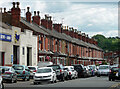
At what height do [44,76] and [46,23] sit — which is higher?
[46,23]

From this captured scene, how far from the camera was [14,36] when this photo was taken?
5241cm

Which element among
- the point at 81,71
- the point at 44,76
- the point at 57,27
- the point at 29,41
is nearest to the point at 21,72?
the point at 44,76

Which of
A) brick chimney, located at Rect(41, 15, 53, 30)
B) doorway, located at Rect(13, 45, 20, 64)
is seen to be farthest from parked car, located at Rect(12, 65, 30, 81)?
brick chimney, located at Rect(41, 15, 53, 30)

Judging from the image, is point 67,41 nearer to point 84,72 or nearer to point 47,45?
point 47,45

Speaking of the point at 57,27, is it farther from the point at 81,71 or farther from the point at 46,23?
the point at 81,71

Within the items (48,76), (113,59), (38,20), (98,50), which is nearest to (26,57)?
(38,20)

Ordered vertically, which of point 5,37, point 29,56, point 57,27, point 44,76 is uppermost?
point 57,27

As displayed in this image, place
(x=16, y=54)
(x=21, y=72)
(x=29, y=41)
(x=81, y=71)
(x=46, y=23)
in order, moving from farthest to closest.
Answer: (x=46, y=23) → (x=29, y=41) → (x=16, y=54) → (x=81, y=71) → (x=21, y=72)

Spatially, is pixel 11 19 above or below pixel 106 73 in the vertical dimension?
above

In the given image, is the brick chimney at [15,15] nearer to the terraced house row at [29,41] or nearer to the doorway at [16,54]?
the terraced house row at [29,41]

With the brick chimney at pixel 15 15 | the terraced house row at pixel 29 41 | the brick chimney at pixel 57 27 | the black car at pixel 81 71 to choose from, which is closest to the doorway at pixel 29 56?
the terraced house row at pixel 29 41

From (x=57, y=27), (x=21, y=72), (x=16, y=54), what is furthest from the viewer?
(x=57, y=27)

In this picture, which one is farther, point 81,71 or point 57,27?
point 57,27

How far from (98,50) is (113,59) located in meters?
38.8
